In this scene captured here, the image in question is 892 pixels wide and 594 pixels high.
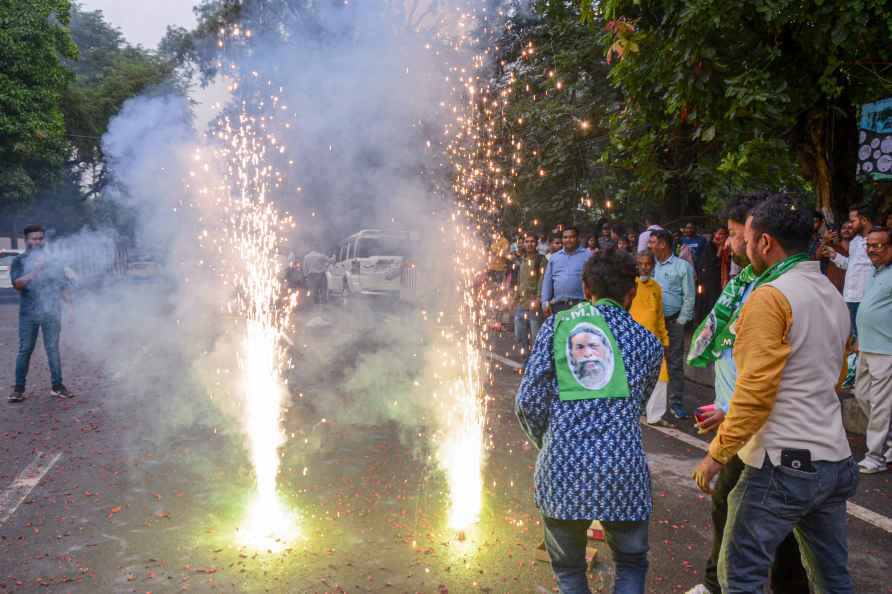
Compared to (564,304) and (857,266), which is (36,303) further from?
(857,266)

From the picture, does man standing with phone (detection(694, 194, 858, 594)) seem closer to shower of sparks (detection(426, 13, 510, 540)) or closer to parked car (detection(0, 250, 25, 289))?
shower of sparks (detection(426, 13, 510, 540))

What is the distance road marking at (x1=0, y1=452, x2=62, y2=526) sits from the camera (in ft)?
14.5

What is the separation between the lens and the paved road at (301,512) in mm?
3480

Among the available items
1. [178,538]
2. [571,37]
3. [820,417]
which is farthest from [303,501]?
[571,37]

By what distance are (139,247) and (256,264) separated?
3.64 metres

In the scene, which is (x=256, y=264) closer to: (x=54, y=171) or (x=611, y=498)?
(x=54, y=171)

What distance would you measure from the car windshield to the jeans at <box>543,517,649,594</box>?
1619cm

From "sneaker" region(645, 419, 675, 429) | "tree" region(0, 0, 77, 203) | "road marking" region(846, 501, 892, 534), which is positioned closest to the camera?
"road marking" region(846, 501, 892, 534)

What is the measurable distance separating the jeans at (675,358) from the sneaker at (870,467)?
73.2 inches

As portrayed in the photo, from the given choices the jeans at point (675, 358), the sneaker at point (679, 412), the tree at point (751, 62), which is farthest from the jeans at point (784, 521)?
the tree at point (751, 62)

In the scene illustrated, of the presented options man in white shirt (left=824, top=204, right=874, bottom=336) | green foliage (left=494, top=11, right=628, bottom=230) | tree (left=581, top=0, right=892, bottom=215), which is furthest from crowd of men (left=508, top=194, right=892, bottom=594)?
green foliage (left=494, top=11, right=628, bottom=230)

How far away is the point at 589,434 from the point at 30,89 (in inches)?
1066

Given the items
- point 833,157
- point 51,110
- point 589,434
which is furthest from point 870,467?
point 51,110

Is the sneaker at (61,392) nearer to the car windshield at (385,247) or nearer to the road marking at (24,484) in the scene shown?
the road marking at (24,484)
